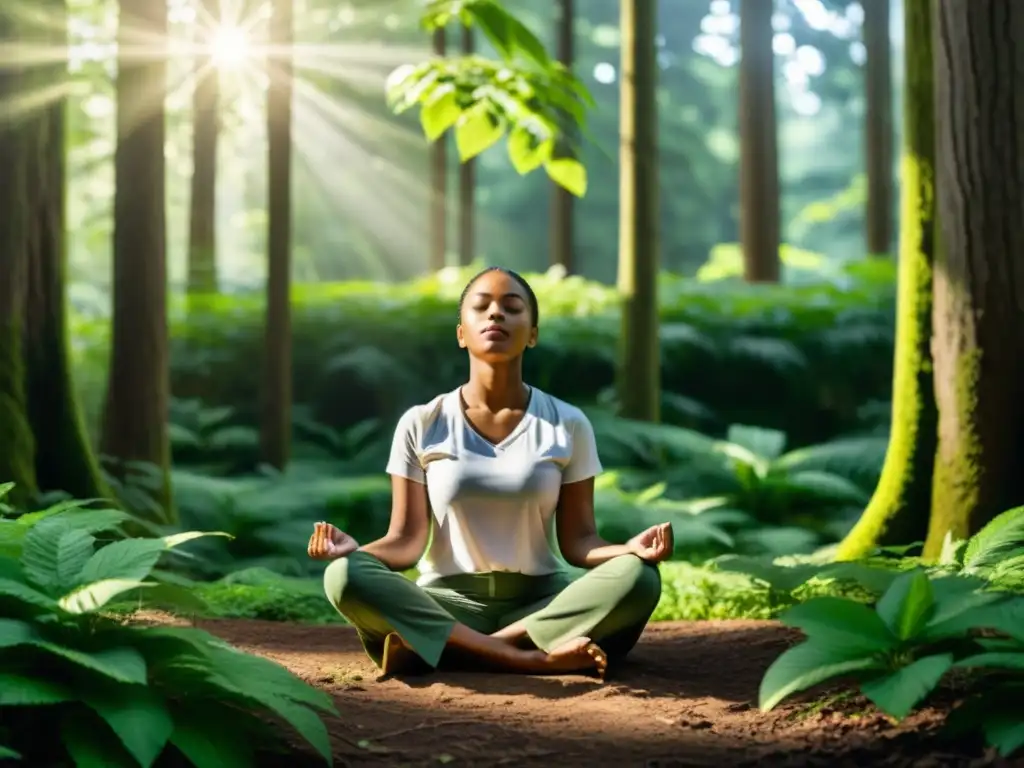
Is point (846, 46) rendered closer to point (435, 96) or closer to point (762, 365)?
point (762, 365)

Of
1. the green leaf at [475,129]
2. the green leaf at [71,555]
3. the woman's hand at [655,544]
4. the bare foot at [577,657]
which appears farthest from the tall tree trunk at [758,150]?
the green leaf at [71,555]

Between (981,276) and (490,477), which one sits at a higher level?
(981,276)

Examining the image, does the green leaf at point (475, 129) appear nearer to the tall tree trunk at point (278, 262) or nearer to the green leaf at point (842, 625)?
the green leaf at point (842, 625)

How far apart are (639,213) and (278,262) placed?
3474 mm

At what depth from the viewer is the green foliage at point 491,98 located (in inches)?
206

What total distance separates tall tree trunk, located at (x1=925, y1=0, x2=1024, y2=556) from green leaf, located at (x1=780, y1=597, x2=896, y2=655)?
2.19m

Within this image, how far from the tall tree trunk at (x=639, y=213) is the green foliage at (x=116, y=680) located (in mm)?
7883

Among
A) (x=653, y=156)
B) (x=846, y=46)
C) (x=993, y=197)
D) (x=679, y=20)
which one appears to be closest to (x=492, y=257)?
(x=679, y=20)

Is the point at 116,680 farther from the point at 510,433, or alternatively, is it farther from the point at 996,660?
the point at 996,660

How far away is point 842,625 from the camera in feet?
11.4

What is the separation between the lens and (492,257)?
34.7 m

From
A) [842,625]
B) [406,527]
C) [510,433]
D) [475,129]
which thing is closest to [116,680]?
[406,527]

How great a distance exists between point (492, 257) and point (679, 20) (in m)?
8.79

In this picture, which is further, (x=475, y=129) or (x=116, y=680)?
(x=475, y=129)
